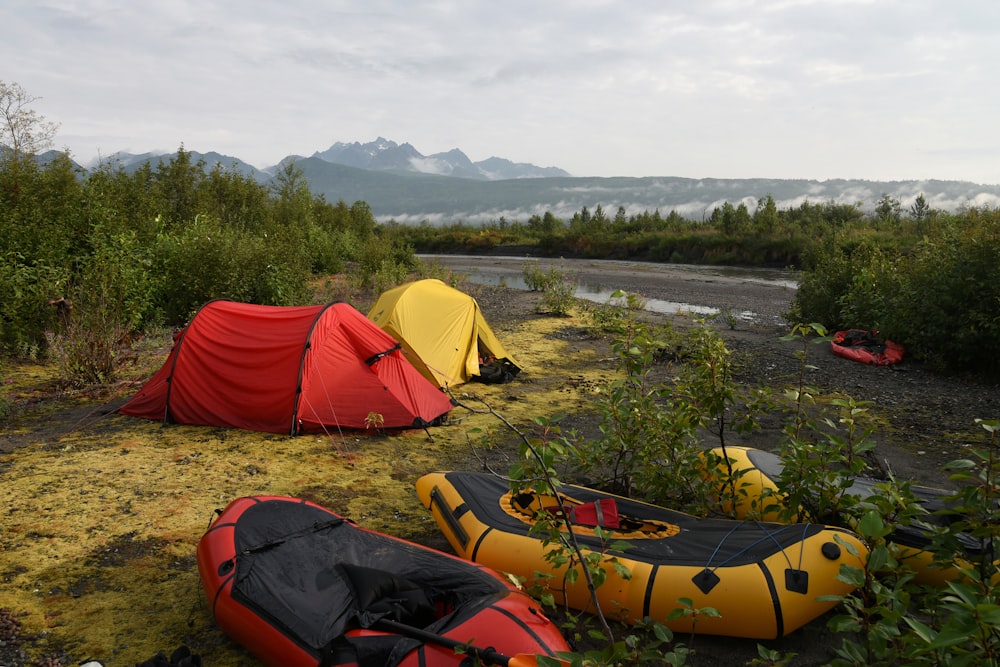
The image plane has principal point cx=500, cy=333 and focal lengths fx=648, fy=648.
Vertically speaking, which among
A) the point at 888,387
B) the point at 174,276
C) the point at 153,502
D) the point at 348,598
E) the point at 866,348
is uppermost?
the point at 174,276

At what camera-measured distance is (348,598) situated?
332 cm

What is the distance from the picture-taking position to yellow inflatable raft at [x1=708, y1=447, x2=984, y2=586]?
3.85m

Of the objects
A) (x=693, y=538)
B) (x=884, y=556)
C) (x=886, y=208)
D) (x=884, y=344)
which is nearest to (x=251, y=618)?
(x=693, y=538)

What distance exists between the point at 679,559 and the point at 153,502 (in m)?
4.19

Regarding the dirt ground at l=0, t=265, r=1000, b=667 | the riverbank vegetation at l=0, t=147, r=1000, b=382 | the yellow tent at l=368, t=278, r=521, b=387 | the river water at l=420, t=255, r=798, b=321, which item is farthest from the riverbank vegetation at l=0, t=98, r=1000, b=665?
the river water at l=420, t=255, r=798, b=321

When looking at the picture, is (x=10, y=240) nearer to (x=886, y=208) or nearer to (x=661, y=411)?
(x=661, y=411)

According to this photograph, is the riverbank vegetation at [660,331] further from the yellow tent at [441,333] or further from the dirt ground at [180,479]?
the yellow tent at [441,333]

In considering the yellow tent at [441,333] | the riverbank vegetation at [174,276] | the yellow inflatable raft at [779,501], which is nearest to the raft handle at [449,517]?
the yellow inflatable raft at [779,501]

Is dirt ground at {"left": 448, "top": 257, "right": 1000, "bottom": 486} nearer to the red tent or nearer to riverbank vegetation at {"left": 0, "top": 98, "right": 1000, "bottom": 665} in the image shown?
riverbank vegetation at {"left": 0, "top": 98, "right": 1000, "bottom": 665}

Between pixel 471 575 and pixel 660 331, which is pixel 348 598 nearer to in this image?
pixel 471 575

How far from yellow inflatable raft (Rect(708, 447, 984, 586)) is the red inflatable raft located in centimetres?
175

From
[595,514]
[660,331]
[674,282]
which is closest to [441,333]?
[660,331]

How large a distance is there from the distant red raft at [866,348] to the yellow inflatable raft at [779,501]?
6.53 m

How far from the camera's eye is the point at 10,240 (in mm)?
10016
